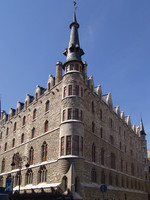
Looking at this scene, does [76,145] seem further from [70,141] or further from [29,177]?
[29,177]

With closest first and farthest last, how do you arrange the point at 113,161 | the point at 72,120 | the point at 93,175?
1. the point at 72,120
2. the point at 93,175
3. the point at 113,161

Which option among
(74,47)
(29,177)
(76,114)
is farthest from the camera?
(74,47)

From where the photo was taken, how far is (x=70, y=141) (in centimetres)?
2394

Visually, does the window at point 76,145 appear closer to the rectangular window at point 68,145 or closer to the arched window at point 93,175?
the rectangular window at point 68,145

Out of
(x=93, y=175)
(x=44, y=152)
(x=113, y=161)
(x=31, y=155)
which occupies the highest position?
(x=44, y=152)

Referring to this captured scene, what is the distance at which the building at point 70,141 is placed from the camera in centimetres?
2381

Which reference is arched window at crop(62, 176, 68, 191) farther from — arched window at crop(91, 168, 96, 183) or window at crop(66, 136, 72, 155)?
arched window at crop(91, 168, 96, 183)

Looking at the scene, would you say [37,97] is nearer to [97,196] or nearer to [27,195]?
[27,195]

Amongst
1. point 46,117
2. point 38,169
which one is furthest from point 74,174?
point 46,117

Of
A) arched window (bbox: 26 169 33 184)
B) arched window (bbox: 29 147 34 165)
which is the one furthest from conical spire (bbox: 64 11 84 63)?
arched window (bbox: 26 169 33 184)

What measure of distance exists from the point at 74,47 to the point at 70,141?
465 inches

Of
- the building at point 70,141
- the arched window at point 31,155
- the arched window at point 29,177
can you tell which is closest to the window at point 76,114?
the building at point 70,141

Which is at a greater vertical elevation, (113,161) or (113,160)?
(113,160)

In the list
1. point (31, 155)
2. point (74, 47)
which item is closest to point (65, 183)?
point (31, 155)
